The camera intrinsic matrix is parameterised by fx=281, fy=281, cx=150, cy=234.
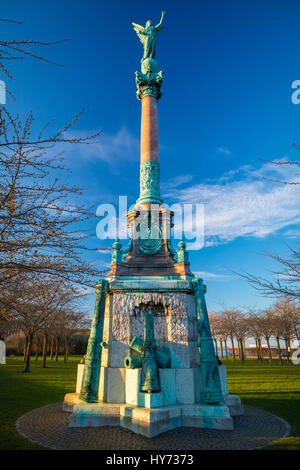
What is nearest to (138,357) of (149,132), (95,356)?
(95,356)

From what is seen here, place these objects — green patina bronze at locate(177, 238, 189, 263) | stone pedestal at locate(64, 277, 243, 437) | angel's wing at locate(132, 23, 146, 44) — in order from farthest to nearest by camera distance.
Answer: angel's wing at locate(132, 23, 146, 44)
green patina bronze at locate(177, 238, 189, 263)
stone pedestal at locate(64, 277, 243, 437)

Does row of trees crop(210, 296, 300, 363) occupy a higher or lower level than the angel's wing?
lower

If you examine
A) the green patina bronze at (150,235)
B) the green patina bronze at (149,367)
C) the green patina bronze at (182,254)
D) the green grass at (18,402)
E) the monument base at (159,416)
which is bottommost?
the green grass at (18,402)

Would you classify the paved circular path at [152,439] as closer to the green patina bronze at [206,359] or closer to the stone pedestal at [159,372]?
the stone pedestal at [159,372]

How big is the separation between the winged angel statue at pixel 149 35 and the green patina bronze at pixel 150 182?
540 centimetres

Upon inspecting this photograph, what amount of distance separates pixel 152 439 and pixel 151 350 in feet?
5.63

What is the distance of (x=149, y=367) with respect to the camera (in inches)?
249

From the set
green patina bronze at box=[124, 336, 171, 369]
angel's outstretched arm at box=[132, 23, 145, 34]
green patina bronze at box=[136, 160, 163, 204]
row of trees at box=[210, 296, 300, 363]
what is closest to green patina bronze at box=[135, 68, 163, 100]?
angel's outstretched arm at box=[132, 23, 145, 34]

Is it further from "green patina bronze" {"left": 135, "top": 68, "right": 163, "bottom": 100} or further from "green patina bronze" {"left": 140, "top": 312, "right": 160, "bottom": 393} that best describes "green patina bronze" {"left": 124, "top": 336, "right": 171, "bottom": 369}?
"green patina bronze" {"left": 135, "top": 68, "right": 163, "bottom": 100}

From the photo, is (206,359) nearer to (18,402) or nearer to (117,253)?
(117,253)

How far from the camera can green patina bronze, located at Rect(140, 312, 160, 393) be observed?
6.18m

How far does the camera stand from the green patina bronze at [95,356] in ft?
22.4

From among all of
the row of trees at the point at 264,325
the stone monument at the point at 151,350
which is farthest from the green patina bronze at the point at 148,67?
the row of trees at the point at 264,325

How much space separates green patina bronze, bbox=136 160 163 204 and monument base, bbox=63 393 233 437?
6.27 meters
